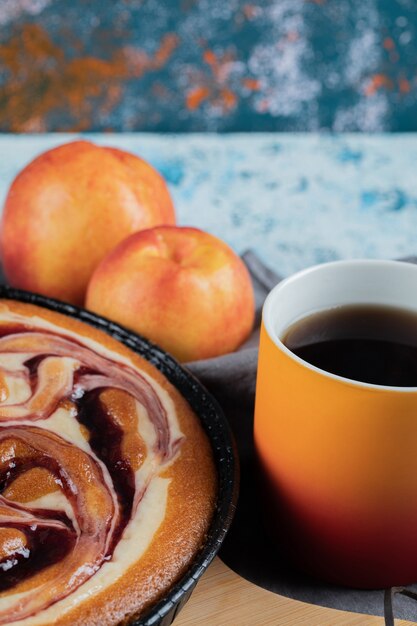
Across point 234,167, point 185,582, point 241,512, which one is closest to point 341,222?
point 234,167

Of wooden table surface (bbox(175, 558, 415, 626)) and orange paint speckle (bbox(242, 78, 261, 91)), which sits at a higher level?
wooden table surface (bbox(175, 558, 415, 626))

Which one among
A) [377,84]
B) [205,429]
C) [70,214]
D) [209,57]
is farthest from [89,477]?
[377,84]

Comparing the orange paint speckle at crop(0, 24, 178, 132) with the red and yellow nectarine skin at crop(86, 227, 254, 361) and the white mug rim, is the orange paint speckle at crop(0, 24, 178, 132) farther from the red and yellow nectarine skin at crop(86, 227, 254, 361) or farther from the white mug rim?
the white mug rim

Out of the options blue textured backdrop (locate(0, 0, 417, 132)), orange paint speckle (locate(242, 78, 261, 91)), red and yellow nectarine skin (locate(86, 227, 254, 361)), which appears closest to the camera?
red and yellow nectarine skin (locate(86, 227, 254, 361))

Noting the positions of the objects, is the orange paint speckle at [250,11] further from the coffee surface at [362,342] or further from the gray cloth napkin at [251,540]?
the coffee surface at [362,342]

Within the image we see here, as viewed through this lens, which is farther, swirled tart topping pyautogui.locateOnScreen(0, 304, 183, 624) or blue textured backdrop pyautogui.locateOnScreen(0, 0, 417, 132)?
blue textured backdrop pyautogui.locateOnScreen(0, 0, 417, 132)

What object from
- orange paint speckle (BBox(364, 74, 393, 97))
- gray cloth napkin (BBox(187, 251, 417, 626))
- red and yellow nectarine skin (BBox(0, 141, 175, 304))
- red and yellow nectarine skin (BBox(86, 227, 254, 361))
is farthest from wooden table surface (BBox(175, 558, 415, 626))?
orange paint speckle (BBox(364, 74, 393, 97))

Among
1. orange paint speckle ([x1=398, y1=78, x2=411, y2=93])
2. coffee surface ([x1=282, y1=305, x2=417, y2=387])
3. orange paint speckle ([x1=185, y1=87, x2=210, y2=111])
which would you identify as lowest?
orange paint speckle ([x1=185, y1=87, x2=210, y2=111])
